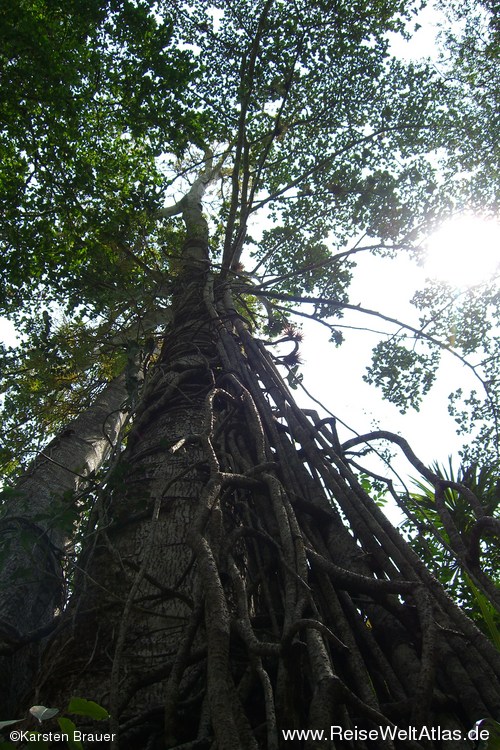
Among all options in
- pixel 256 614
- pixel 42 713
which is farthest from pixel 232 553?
pixel 42 713

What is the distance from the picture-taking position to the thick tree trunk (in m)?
1.79

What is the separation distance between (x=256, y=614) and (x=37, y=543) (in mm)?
790

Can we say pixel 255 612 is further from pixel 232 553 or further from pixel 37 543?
pixel 37 543

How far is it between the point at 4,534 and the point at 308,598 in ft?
6.46

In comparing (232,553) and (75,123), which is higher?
(75,123)

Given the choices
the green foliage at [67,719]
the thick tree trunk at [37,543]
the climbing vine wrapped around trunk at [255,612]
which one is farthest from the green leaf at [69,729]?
the thick tree trunk at [37,543]

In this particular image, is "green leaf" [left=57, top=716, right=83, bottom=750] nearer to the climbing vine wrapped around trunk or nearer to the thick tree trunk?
the climbing vine wrapped around trunk

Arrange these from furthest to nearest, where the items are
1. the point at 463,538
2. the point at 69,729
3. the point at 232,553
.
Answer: the point at 463,538
the point at 232,553
the point at 69,729

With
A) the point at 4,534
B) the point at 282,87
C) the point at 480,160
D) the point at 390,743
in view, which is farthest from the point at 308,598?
the point at 480,160

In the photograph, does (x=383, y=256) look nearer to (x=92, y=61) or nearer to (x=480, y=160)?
(x=480, y=160)

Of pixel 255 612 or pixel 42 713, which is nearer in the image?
pixel 42 713

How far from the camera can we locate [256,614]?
148 centimetres

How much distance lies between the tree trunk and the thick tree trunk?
0.24 metres

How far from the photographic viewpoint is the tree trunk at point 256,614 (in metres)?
1.01
